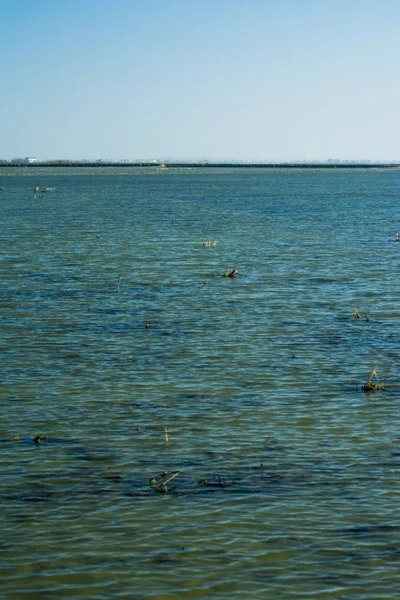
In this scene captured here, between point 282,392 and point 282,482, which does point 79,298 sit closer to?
point 282,392

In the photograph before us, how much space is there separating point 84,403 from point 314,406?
14.2ft

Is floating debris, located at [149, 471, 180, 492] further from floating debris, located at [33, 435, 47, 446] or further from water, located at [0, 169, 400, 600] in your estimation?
floating debris, located at [33, 435, 47, 446]

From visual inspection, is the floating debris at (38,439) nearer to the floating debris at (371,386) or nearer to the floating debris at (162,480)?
the floating debris at (162,480)

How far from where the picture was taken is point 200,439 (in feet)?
46.9

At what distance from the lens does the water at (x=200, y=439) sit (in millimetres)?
10039

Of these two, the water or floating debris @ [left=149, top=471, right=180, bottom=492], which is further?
floating debris @ [left=149, top=471, right=180, bottom=492]

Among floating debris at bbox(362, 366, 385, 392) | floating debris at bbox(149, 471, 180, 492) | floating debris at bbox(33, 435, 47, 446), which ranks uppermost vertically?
floating debris at bbox(362, 366, 385, 392)

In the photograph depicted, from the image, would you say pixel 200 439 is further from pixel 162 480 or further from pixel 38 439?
pixel 38 439

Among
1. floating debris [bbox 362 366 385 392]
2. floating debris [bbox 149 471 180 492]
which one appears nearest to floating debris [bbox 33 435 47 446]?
floating debris [bbox 149 471 180 492]

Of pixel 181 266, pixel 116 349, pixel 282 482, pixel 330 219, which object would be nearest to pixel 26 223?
pixel 330 219

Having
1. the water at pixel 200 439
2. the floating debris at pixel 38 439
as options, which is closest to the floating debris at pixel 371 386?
the water at pixel 200 439

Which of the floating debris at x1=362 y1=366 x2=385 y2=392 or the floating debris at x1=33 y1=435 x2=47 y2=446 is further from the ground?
the floating debris at x1=362 y1=366 x2=385 y2=392

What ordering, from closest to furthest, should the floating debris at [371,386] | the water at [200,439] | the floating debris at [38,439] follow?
1. the water at [200,439]
2. the floating debris at [38,439]
3. the floating debris at [371,386]

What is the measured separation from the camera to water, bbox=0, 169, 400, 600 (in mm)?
10039
